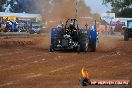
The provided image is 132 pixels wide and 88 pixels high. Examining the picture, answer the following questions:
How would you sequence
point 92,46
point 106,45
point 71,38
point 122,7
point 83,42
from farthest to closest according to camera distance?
point 122,7 → point 106,45 → point 92,46 → point 83,42 → point 71,38

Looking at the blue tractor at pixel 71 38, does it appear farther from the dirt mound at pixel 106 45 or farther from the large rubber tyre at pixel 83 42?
the dirt mound at pixel 106 45

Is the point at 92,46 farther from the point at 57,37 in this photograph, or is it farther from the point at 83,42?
the point at 57,37

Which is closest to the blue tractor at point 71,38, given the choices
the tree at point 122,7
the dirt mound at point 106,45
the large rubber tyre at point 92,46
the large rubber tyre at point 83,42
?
the large rubber tyre at point 83,42

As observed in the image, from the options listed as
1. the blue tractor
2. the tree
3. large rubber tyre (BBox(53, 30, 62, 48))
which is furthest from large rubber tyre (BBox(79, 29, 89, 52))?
the tree

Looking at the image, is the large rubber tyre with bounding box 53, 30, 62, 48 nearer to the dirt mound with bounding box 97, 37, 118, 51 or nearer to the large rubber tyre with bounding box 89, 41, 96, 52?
the large rubber tyre with bounding box 89, 41, 96, 52

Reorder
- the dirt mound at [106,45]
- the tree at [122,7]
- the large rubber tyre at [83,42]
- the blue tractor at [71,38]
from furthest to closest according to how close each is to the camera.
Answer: the tree at [122,7], the dirt mound at [106,45], the large rubber tyre at [83,42], the blue tractor at [71,38]

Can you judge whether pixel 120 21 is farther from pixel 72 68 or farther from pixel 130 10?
pixel 72 68

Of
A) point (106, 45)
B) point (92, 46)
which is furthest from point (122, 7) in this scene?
point (92, 46)

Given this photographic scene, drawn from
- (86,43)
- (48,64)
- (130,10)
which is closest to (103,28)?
(130,10)

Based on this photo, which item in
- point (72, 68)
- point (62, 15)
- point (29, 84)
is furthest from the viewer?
point (62, 15)

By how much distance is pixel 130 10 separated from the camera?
78.6 meters

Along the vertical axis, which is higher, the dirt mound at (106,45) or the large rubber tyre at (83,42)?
the large rubber tyre at (83,42)

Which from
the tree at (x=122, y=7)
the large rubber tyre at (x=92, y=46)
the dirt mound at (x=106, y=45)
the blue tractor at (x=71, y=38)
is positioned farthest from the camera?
the tree at (x=122, y=7)

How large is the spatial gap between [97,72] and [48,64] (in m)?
2.80
